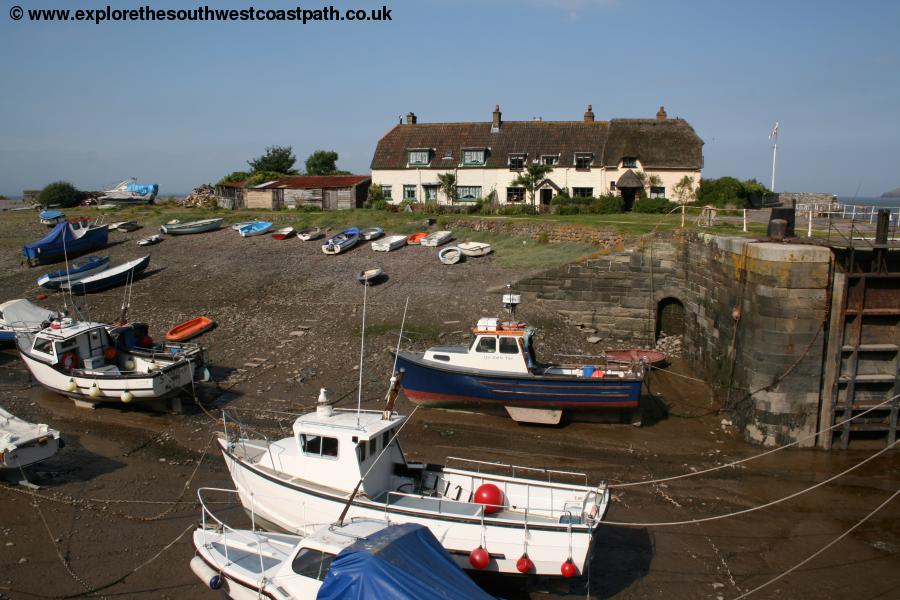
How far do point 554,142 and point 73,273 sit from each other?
27.2 meters

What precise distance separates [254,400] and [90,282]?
1336cm

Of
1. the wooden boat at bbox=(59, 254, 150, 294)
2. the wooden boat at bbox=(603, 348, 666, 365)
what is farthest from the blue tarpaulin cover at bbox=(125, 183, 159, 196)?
the wooden boat at bbox=(603, 348, 666, 365)

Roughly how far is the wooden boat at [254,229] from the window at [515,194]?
14.3 meters

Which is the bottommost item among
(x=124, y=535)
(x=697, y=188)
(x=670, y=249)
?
(x=124, y=535)

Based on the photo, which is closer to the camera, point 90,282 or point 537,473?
point 537,473

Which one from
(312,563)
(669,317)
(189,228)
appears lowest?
(312,563)

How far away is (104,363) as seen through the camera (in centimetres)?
1830

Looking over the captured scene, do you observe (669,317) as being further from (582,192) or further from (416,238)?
(582,192)

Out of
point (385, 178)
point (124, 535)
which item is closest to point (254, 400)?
point (124, 535)

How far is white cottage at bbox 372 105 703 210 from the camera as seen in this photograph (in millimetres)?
37938

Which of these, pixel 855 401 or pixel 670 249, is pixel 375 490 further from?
pixel 670 249

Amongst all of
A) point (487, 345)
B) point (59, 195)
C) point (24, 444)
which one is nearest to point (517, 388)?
point (487, 345)

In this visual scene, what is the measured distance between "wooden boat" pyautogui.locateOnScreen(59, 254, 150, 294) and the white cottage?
1760 cm

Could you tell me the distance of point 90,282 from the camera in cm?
2681
